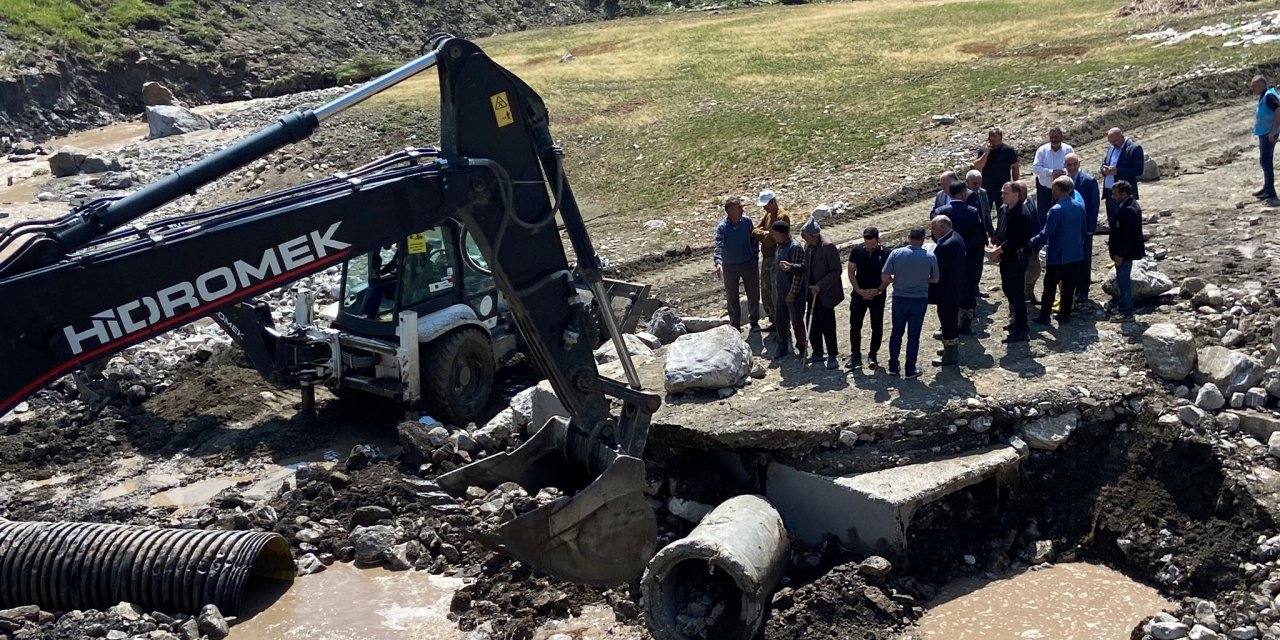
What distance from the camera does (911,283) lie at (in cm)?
1098

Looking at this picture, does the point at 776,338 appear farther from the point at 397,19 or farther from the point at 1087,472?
the point at 397,19

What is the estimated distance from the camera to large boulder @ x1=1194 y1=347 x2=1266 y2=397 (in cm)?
1048

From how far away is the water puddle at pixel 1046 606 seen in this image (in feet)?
29.7

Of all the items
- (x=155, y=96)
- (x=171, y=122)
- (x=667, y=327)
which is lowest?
(x=667, y=327)

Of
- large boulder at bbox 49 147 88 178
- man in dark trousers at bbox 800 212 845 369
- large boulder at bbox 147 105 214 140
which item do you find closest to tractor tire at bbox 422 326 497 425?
man in dark trousers at bbox 800 212 845 369

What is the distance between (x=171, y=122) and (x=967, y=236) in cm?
2839

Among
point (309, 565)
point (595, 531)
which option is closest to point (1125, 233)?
point (595, 531)

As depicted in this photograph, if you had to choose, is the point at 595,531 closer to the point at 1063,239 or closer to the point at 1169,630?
the point at 1169,630

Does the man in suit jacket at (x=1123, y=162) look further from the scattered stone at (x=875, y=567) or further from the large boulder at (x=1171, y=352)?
the scattered stone at (x=875, y=567)

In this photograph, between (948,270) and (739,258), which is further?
(739,258)

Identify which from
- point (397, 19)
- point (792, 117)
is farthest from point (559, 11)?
point (792, 117)

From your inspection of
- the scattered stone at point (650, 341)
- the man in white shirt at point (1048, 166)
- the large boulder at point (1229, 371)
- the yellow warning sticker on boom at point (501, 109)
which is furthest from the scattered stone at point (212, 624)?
the man in white shirt at point (1048, 166)

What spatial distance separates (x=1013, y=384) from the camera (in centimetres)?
1095

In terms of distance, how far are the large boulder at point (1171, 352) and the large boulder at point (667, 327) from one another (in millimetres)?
5412
